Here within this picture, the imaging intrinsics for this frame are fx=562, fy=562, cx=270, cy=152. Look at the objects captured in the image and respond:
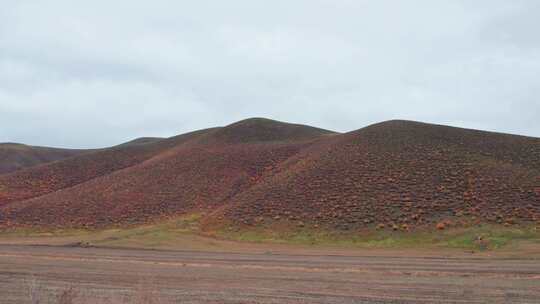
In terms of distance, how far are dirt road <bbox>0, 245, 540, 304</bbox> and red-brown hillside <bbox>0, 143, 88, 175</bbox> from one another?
105 meters

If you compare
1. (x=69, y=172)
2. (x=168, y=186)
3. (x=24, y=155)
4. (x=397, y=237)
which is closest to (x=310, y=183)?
(x=397, y=237)

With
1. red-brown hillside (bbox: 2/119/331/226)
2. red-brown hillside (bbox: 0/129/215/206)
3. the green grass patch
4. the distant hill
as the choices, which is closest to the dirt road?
the green grass patch

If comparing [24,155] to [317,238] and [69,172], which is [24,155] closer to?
[69,172]

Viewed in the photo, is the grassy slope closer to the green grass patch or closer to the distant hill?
the green grass patch

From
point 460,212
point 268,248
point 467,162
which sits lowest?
point 268,248

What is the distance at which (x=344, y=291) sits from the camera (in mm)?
16922

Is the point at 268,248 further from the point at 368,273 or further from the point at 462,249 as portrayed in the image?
the point at 368,273

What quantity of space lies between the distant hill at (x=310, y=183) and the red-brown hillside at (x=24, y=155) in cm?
4839

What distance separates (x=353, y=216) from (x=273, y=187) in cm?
1309

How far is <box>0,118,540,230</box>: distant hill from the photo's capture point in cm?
4378

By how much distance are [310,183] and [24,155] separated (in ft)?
339

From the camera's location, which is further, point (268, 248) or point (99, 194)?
point (99, 194)

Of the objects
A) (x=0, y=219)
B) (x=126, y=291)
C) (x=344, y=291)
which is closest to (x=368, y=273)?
(x=344, y=291)

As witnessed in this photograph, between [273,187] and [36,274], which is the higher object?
[273,187]
